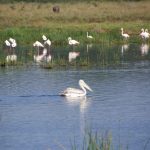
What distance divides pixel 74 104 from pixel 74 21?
23.2 meters

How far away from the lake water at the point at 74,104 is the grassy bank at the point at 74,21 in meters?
6.51

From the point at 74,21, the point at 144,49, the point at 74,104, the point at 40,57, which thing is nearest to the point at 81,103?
the point at 74,104

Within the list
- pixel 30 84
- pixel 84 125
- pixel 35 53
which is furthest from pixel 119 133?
pixel 35 53

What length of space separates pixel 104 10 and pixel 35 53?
16995mm

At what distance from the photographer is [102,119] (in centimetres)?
1550

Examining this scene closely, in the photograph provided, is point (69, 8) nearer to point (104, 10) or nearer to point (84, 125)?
point (104, 10)

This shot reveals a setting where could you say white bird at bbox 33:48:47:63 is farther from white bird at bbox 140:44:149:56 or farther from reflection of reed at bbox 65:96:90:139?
reflection of reed at bbox 65:96:90:139

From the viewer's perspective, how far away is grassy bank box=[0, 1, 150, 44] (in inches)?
1353

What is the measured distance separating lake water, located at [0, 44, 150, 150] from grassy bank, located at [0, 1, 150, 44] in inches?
256

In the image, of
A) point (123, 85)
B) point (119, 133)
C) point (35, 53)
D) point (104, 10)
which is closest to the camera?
point (119, 133)

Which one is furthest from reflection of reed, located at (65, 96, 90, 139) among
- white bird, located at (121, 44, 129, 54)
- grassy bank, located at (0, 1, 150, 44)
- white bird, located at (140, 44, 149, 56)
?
grassy bank, located at (0, 1, 150, 44)

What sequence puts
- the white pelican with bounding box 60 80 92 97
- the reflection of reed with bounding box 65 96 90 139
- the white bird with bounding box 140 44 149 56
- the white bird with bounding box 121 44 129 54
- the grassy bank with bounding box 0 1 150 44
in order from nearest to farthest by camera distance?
the reflection of reed with bounding box 65 96 90 139
the white pelican with bounding box 60 80 92 97
the white bird with bounding box 140 44 149 56
the white bird with bounding box 121 44 129 54
the grassy bank with bounding box 0 1 150 44

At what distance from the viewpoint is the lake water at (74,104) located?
13703 mm

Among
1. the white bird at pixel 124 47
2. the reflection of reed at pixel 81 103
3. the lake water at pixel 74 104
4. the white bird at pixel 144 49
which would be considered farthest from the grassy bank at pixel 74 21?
the reflection of reed at pixel 81 103
